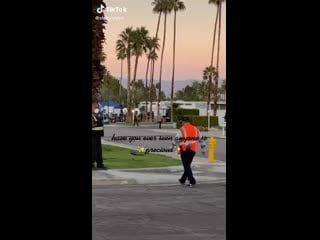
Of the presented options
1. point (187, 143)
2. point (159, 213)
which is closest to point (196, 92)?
point (187, 143)

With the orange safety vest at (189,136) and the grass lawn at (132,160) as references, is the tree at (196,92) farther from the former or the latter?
the orange safety vest at (189,136)

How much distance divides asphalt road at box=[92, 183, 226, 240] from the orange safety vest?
0.92 meters

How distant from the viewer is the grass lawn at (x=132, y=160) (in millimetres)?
17766

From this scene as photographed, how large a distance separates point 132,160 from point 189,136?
7021 millimetres

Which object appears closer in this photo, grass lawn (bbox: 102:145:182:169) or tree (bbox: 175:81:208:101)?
grass lawn (bbox: 102:145:182:169)

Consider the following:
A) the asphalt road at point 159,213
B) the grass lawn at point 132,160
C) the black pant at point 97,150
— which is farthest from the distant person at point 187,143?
the grass lawn at point 132,160

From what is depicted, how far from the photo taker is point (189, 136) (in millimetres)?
12570

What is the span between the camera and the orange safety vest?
40.9 ft

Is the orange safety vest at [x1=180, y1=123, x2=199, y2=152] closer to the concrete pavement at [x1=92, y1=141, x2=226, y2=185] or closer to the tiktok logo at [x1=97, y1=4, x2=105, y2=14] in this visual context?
the concrete pavement at [x1=92, y1=141, x2=226, y2=185]

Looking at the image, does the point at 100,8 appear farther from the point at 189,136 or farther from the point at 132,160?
the point at 132,160

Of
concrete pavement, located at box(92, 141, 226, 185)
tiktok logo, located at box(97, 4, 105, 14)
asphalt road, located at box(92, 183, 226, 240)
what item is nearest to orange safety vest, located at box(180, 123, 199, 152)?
asphalt road, located at box(92, 183, 226, 240)
